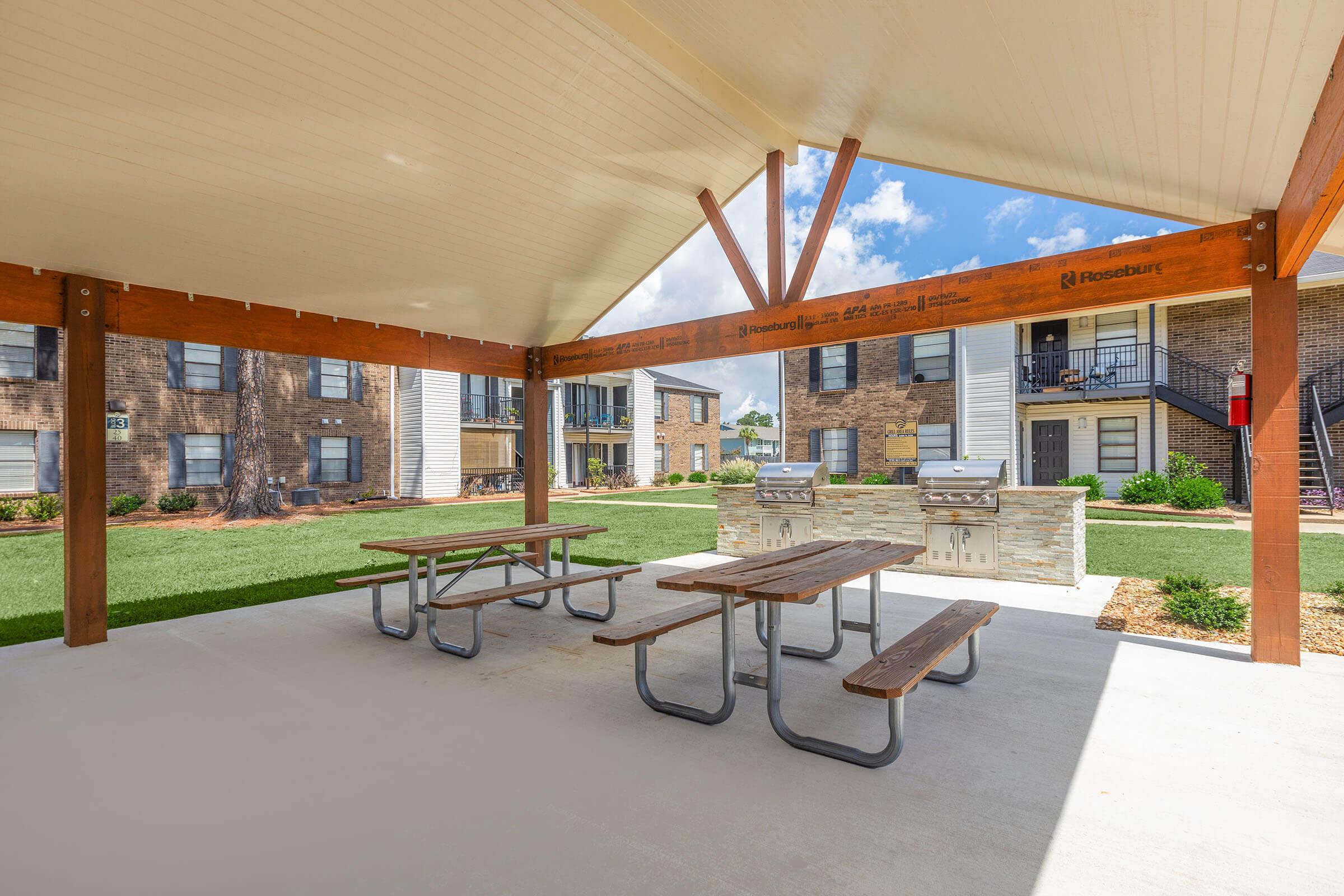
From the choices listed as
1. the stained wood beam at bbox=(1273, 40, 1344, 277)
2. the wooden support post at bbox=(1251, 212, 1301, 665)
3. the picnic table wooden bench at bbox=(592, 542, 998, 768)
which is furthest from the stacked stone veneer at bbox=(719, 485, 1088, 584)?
the stained wood beam at bbox=(1273, 40, 1344, 277)

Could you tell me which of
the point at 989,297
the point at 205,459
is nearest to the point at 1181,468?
the point at 989,297

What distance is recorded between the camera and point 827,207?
17.7 ft

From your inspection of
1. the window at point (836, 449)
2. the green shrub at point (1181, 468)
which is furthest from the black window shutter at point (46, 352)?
the green shrub at point (1181, 468)

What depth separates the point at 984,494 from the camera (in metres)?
7.19

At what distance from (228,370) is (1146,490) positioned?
23323 millimetres

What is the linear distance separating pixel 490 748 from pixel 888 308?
4304mm

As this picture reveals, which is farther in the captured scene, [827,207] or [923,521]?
[923,521]

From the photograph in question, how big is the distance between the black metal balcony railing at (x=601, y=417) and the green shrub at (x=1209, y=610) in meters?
22.5

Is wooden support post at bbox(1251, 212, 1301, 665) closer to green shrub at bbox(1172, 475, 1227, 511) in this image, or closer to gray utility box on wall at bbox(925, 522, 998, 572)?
gray utility box on wall at bbox(925, 522, 998, 572)

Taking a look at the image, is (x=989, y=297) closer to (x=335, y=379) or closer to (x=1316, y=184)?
(x=1316, y=184)

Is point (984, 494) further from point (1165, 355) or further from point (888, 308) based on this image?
point (1165, 355)

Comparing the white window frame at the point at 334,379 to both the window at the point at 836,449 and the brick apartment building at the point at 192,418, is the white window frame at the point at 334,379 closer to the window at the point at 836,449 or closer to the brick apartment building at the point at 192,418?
the brick apartment building at the point at 192,418

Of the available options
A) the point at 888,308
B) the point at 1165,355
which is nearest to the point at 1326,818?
the point at 888,308

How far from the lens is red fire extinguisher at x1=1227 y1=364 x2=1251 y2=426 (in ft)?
14.9
